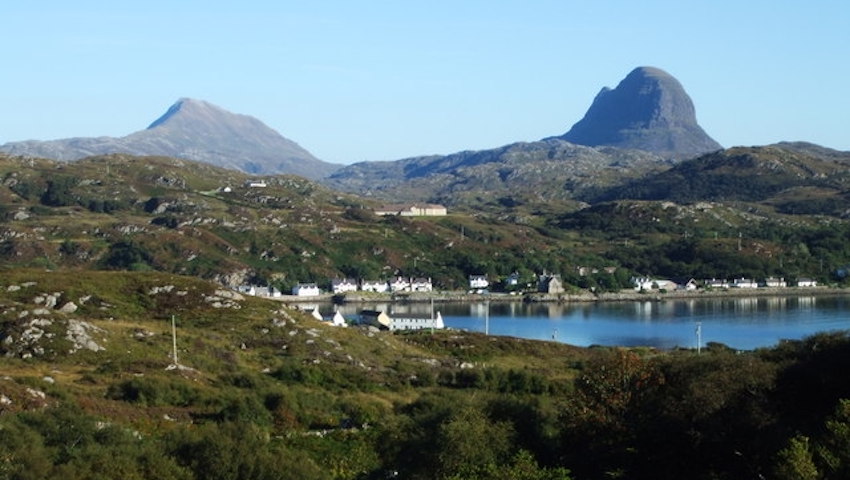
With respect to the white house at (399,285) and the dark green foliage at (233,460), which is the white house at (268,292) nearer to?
the white house at (399,285)

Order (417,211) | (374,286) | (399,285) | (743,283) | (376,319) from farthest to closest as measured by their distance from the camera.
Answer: (417,211) < (743,283) < (399,285) < (374,286) < (376,319)

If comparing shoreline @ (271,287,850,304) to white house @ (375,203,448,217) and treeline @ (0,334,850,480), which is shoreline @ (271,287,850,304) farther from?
treeline @ (0,334,850,480)

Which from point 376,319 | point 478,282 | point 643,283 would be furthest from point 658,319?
point 478,282

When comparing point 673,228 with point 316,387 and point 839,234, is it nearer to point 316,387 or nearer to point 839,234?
point 839,234

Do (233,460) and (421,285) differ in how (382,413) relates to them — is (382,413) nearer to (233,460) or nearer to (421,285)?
(233,460)

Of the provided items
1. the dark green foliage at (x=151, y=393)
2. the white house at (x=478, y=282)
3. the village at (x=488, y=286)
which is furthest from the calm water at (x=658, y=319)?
the dark green foliage at (x=151, y=393)

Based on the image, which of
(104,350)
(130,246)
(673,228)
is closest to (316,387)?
(104,350)

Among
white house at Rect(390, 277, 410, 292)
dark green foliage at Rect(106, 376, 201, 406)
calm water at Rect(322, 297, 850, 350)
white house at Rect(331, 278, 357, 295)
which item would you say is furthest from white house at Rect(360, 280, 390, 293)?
dark green foliage at Rect(106, 376, 201, 406)
